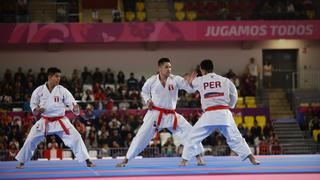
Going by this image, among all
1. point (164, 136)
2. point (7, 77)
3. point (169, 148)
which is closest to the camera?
point (169, 148)

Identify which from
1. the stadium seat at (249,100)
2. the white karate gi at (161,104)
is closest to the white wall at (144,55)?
the stadium seat at (249,100)

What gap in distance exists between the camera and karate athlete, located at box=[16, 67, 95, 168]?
11047 mm

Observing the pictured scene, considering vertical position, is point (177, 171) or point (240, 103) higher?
point (240, 103)

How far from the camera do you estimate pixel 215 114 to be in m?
10.3

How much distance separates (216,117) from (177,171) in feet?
3.83

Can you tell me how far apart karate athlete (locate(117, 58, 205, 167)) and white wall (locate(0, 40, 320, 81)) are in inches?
588

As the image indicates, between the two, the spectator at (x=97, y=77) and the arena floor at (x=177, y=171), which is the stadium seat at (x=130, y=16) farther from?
the arena floor at (x=177, y=171)

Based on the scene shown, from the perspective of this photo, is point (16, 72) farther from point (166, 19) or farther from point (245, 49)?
point (245, 49)

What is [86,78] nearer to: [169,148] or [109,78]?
[109,78]

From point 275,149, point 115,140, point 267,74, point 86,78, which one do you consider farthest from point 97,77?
point 275,149

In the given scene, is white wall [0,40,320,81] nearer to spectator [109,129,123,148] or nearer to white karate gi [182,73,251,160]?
spectator [109,129,123,148]

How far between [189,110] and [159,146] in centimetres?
315


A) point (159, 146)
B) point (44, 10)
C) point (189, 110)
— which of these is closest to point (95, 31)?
point (44, 10)

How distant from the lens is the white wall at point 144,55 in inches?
1009
